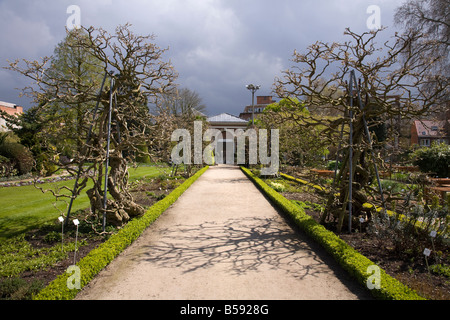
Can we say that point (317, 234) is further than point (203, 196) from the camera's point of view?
No

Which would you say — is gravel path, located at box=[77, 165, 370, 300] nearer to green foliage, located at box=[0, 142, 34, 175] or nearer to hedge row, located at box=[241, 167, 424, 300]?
hedge row, located at box=[241, 167, 424, 300]

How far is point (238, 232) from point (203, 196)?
4.65 metres

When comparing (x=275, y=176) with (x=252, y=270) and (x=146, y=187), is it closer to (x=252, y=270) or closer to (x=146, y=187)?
(x=146, y=187)

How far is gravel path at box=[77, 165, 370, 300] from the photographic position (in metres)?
3.58

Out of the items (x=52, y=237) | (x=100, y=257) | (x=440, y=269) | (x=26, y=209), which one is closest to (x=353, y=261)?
(x=440, y=269)

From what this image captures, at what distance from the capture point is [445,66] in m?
16.2

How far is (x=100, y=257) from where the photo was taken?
13.9 ft

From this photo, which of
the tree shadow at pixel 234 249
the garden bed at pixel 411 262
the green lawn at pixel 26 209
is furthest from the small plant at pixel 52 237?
the garden bed at pixel 411 262

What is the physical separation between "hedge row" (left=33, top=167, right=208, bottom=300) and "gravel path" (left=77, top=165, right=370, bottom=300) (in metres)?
0.12

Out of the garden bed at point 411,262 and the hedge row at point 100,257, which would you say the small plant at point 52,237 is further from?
the garden bed at point 411,262

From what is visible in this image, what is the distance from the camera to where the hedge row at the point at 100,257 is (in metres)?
3.23

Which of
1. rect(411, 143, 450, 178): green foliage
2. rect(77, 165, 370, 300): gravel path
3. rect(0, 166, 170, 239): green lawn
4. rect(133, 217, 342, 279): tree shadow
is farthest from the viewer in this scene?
rect(411, 143, 450, 178): green foliage

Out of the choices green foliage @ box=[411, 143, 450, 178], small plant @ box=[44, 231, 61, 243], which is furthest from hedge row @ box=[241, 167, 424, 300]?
green foliage @ box=[411, 143, 450, 178]
